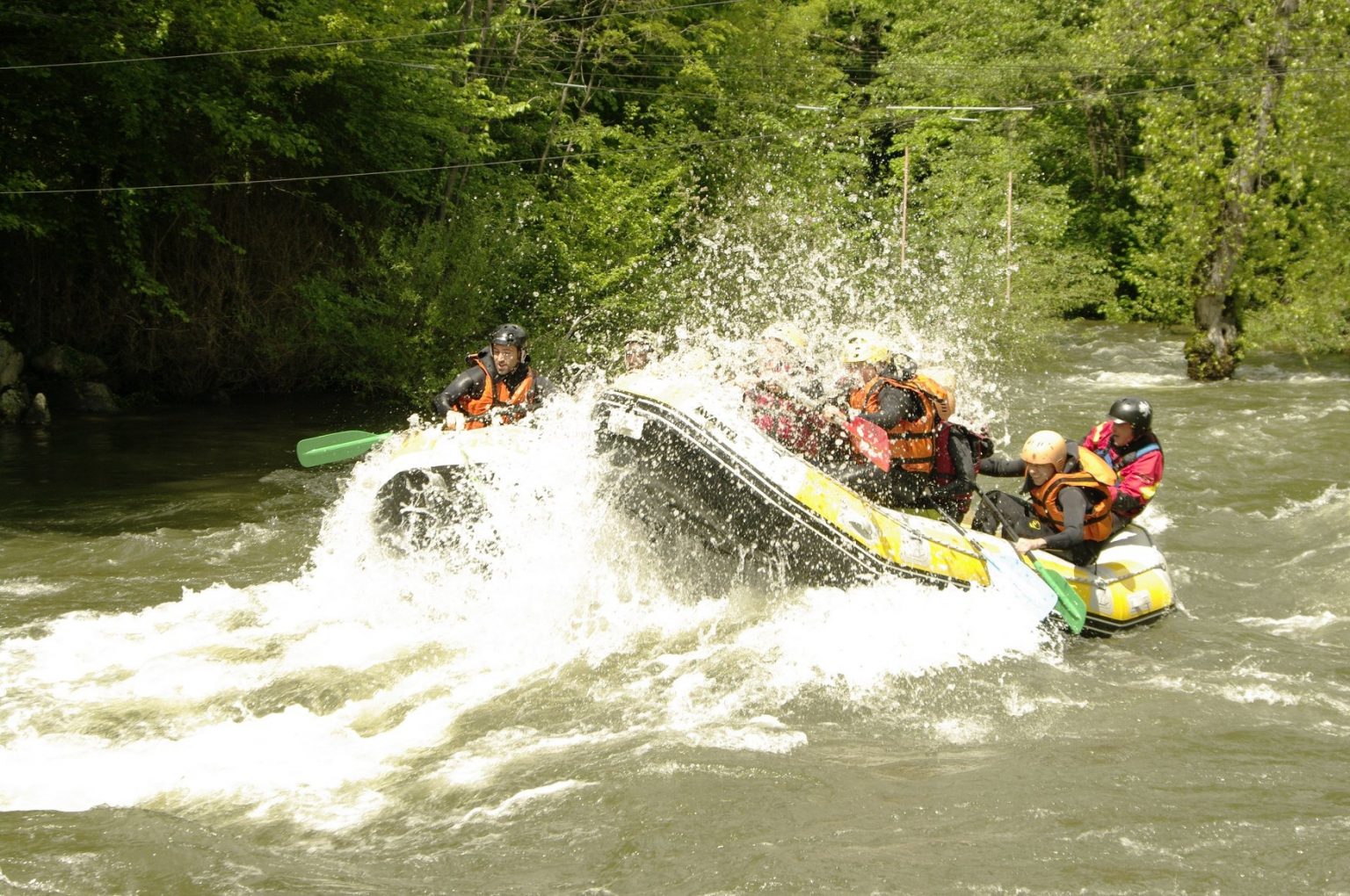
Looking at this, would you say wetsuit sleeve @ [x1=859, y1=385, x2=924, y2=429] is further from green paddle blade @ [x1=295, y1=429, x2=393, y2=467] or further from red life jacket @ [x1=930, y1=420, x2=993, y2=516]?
green paddle blade @ [x1=295, y1=429, x2=393, y2=467]

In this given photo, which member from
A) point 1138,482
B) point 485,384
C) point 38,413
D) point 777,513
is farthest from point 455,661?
point 38,413

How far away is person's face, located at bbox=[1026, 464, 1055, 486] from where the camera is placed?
7453 mm

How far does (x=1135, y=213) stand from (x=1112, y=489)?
24850mm

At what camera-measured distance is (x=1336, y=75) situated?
1869 centimetres

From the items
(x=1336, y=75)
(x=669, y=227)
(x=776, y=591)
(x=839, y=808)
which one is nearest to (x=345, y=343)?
(x=669, y=227)

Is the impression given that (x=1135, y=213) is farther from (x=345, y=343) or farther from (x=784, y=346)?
(x=784, y=346)

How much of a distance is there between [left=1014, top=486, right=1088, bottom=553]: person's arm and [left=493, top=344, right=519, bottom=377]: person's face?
11.1ft

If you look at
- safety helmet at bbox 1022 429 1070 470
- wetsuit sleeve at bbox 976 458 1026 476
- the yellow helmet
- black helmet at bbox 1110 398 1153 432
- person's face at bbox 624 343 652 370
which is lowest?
wetsuit sleeve at bbox 976 458 1026 476

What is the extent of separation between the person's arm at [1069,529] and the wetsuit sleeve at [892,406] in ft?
3.09

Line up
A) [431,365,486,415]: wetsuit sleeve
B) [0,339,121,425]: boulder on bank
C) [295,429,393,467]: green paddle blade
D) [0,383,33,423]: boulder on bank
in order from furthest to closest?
[0,339,121,425]: boulder on bank, [0,383,33,423]: boulder on bank, [295,429,393,467]: green paddle blade, [431,365,486,415]: wetsuit sleeve

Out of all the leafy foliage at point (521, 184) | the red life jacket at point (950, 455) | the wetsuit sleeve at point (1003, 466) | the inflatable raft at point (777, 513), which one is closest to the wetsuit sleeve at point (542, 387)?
the inflatable raft at point (777, 513)

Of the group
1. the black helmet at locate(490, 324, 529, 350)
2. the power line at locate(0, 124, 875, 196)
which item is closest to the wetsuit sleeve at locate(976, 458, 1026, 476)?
the black helmet at locate(490, 324, 529, 350)

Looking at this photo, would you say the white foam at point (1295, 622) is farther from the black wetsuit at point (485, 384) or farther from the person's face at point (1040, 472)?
the black wetsuit at point (485, 384)

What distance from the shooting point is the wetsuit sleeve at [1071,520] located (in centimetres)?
725
